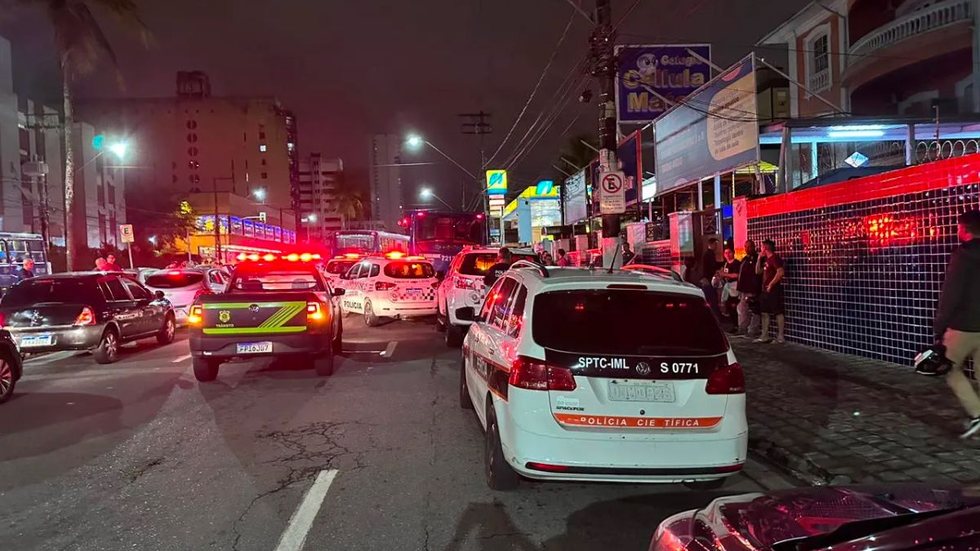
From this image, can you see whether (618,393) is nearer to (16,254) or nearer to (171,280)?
(171,280)

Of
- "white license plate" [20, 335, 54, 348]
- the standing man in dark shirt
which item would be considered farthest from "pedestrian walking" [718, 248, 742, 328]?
"white license plate" [20, 335, 54, 348]

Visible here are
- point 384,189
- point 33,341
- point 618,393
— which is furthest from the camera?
point 384,189

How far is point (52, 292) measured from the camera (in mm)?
11844

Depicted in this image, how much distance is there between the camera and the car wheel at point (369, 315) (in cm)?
1670

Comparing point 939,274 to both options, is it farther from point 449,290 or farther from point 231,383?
point 231,383

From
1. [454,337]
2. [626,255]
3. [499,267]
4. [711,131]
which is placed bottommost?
[454,337]

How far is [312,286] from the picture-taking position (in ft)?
36.2

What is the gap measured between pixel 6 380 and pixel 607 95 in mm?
10984

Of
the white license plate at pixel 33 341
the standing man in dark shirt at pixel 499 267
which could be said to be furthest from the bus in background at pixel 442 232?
the white license plate at pixel 33 341

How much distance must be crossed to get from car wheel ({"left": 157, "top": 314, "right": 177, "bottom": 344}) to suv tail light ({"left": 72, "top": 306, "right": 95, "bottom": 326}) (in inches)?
→ 109

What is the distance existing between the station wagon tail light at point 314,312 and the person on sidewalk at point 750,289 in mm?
7128

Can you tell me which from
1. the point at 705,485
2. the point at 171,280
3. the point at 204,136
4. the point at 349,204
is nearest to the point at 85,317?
the point at 171,280

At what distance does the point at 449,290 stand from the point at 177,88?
→ 116 meters

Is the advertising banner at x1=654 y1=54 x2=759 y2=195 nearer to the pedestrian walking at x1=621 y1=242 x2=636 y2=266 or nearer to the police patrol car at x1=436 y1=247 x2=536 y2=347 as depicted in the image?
the pedestrian walking at x1=621 y1=242 x2=636 y2=266
